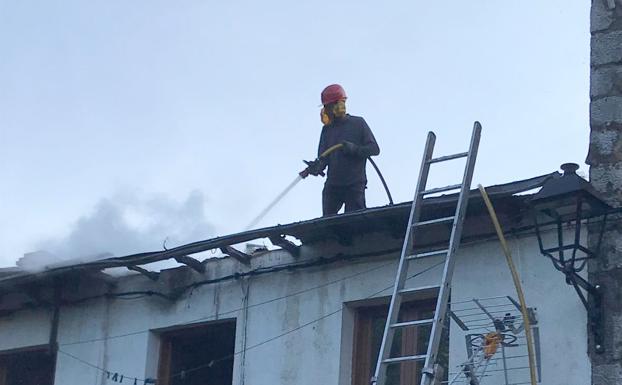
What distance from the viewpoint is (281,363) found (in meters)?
11.6

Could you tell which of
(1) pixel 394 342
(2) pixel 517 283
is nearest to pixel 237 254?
(1) pixel 394 342

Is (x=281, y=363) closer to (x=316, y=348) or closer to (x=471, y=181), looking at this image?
(x=316, y=348)

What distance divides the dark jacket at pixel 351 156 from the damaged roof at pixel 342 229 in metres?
1.02

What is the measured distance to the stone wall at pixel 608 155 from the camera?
31.4ft

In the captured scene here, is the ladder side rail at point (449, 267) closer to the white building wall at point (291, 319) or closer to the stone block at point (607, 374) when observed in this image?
the white building wall at point (291, 319)

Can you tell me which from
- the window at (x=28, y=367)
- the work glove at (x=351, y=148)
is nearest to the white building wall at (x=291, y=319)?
the window at (x=28, y=367)

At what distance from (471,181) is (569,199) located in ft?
2.88

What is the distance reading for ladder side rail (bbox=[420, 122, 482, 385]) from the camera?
9.16 m

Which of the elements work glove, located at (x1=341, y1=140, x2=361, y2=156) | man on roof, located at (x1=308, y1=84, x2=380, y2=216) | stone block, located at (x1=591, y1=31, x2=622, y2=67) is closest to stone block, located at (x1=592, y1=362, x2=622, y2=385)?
stone block, located at (x1=591, y1=31, x2=622, y2=67)

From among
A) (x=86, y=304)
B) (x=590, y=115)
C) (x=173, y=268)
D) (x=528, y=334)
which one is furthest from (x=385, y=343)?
(x=86, y=304)

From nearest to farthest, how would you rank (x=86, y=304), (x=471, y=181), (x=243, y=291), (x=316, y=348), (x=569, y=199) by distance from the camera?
(x=569, y=199) < (x=471, y=181) < (x=316, y=348) < (x=243, y=291) < (x=86, y=304)

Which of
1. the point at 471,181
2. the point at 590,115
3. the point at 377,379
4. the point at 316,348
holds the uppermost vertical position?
the point at 590,115

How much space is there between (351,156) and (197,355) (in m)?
2.35

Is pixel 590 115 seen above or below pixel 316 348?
above
